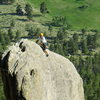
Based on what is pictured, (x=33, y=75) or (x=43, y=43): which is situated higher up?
(x=43, y=43)

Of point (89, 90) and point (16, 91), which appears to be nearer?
point (16, 91)

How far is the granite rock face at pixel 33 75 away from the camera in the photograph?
116 feet

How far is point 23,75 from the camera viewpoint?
3544 centimetres

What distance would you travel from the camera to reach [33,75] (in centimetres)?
3616

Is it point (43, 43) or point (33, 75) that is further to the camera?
point (43, 43)

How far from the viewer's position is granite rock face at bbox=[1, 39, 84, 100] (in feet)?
116

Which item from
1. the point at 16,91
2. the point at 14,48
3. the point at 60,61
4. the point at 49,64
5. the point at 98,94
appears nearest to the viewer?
the point at 16,91

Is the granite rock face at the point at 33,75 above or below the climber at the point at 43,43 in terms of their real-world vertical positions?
below

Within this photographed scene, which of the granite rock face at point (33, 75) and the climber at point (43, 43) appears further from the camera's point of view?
the climber at point (43, 43)

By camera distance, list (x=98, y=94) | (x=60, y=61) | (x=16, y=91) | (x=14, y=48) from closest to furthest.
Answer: (x=16, y=91) → (x=14, y=48) → (x=60, y=61) → (x=98, y=94)

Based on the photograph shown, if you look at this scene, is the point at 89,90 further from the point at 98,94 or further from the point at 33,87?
the point at 33,87

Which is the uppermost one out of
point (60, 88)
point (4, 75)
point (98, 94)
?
point (4, 75)

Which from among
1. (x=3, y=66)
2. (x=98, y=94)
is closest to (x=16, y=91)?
(x=3, y=66)

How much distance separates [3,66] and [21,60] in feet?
6.93
